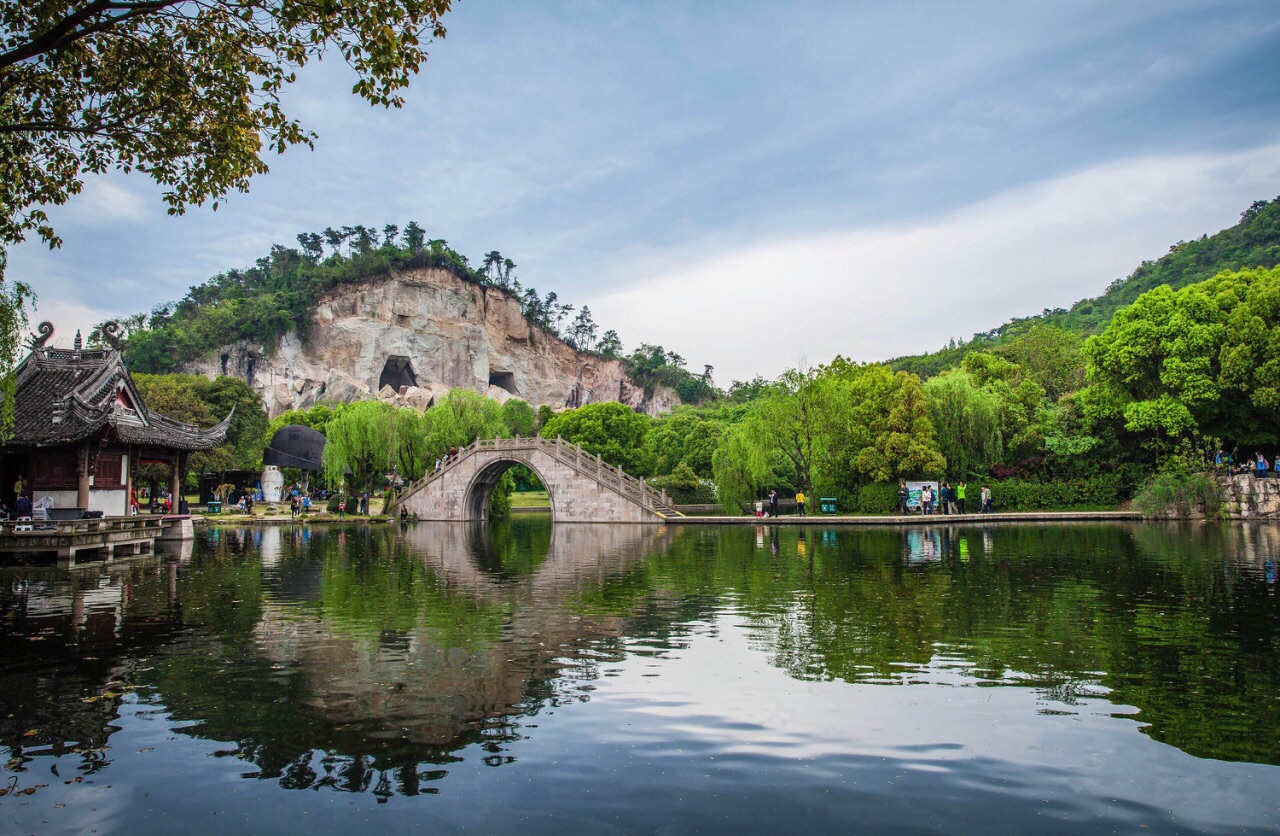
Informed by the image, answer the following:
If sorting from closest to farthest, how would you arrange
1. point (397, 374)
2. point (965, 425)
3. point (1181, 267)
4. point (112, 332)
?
point (112, 332)
point (965, 425)
point (1181, 267)
point (397, 374)

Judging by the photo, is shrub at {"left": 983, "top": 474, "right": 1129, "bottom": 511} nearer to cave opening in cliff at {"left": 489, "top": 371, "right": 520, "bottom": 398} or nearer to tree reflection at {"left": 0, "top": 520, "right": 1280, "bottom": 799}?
tree reflection at {"left": 0, "top": 520, "right": 1280, "bottom": 799}

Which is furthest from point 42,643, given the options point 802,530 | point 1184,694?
point 802,530

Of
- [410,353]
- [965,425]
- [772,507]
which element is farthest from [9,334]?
[410,353]

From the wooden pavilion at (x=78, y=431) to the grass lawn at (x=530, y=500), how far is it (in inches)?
1611

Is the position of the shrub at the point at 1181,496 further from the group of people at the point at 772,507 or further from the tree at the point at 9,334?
the tree at the point at 9,334

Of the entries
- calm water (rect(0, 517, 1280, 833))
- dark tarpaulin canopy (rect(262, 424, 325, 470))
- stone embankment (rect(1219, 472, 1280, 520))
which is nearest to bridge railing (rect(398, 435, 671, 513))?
dark tarpaulin canopy (rect(262, 424, 325, 470))

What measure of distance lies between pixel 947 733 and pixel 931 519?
86.3 ft

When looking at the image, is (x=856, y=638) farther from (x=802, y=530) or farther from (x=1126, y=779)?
(x=802, y=530)

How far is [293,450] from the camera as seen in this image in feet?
164

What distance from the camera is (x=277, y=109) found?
8422mm

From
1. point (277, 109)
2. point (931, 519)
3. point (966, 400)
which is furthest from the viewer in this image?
point (966, 400)

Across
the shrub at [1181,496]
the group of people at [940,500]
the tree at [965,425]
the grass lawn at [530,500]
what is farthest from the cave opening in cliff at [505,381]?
the shrub at [1181,496]

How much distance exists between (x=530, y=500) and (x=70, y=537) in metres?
51.7

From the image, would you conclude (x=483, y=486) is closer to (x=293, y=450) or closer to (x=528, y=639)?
(x=293, y=450)
